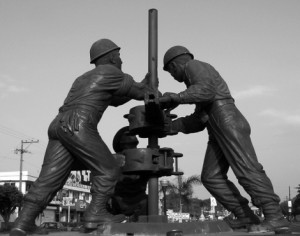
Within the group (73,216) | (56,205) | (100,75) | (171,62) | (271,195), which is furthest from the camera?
(73,216)

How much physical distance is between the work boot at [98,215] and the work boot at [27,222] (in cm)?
57

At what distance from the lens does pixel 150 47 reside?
514cm

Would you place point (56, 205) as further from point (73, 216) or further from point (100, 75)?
point (100, 75)

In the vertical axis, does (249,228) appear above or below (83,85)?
below

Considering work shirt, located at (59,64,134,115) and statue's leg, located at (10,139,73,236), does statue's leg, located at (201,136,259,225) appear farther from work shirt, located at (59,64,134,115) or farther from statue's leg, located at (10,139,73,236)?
statue's leg, located at (10,139,73,236)

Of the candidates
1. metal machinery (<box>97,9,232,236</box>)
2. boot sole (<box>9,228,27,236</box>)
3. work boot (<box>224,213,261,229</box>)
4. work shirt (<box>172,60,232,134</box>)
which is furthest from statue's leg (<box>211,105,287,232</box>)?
boot sole (<box>9,228,27,236</box>)

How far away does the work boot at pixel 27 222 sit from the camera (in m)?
4.18

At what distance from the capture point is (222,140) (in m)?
4.59

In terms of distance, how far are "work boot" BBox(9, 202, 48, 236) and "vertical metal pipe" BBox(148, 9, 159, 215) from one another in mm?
1222

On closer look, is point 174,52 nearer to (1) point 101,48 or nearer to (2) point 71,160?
(1) point 101,48

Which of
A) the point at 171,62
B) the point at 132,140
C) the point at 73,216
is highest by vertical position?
the point at 171,62

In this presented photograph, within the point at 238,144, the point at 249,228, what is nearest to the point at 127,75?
the point at 238,144

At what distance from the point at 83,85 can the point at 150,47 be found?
3.42ft

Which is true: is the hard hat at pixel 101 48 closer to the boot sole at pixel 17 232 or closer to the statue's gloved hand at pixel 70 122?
the statue's gloved hand at pixel 70 122
